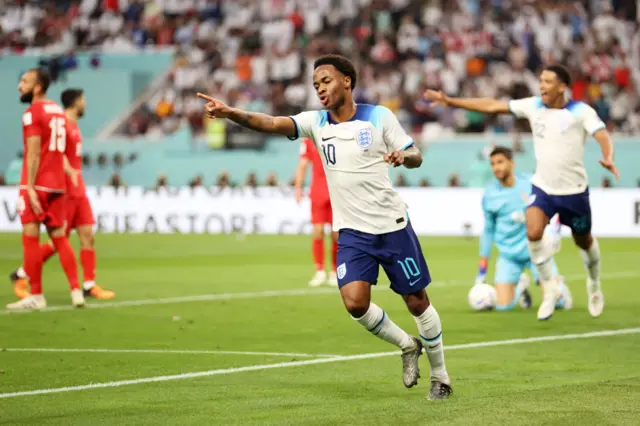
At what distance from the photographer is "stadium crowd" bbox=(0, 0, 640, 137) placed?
3300 centimetres

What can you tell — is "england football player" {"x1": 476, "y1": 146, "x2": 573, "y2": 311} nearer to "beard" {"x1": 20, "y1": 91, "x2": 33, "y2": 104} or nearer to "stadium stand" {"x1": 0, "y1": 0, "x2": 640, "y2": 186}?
"beard" {"x1": 20, "y1": 91, "x2": 33, "y2": 104}

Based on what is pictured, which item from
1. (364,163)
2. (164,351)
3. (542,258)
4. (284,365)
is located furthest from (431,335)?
(542,258)

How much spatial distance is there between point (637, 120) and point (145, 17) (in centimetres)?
1528

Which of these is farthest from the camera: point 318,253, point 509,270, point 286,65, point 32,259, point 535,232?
point 286,65

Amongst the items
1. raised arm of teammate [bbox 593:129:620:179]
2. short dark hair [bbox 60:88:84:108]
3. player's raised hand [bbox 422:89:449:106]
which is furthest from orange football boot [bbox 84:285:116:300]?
raised arm of teammate [bbox 593:129:620:179]

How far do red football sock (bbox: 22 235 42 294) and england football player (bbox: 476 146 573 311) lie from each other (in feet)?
15.6

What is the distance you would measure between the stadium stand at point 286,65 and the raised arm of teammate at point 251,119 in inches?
892

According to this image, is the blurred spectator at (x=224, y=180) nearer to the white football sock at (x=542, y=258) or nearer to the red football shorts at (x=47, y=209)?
the red football shorts at (x=47, y=209)

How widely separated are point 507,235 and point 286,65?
72.5ft

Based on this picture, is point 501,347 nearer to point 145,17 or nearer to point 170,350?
point 170,350

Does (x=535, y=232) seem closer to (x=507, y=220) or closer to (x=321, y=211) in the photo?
(x=507, y=220)

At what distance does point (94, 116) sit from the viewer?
37031 mm

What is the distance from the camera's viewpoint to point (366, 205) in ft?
26.3

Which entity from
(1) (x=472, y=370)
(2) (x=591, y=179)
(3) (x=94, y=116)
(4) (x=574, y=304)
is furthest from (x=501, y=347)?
(3) (x=94, y=116)
